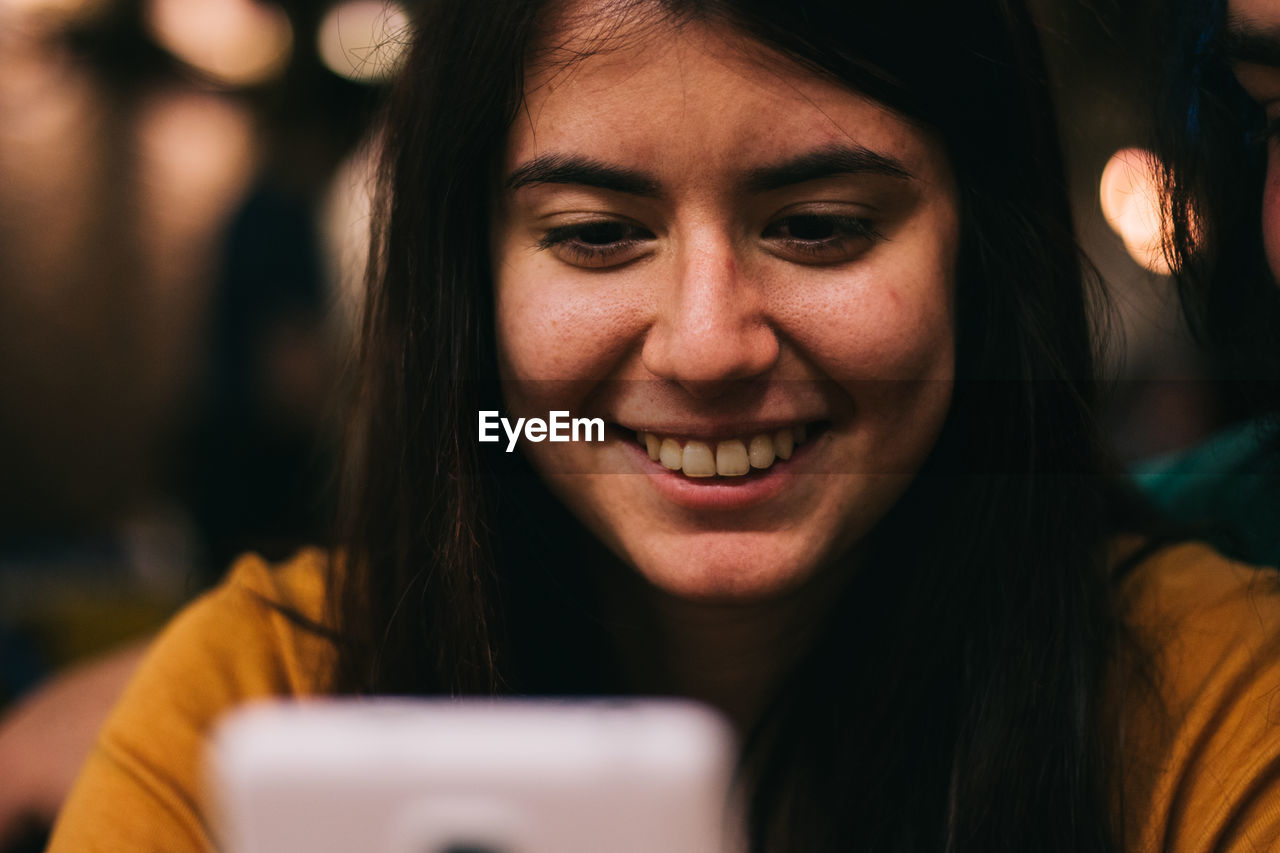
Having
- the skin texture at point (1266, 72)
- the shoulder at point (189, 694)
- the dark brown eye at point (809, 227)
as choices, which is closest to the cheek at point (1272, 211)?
the skin texture at point (1266, 72)

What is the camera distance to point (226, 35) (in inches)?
75.0

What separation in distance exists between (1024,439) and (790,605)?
19 cm

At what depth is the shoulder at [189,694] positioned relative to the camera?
2.09 feet

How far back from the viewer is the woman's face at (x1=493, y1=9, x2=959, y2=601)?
0.54 meters

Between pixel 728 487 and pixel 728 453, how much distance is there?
0.07ft

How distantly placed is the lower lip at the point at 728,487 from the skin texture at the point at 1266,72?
10.8 inches

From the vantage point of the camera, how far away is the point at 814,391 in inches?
22.8

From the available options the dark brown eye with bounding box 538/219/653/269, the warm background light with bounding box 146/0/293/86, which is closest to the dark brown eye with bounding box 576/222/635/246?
the dark brown eye with bounding box 538/219/653/269

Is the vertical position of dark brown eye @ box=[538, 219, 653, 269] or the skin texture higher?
the skin texture

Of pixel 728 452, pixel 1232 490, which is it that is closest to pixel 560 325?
pixel 728 452

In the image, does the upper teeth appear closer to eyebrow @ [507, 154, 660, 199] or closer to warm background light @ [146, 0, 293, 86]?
eyebrow @ [507, 154, 660, 199]

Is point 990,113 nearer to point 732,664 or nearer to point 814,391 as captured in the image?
point 814,391

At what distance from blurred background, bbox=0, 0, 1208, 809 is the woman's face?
0.17 m

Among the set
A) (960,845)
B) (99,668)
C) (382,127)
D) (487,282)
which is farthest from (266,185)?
(960,845)
